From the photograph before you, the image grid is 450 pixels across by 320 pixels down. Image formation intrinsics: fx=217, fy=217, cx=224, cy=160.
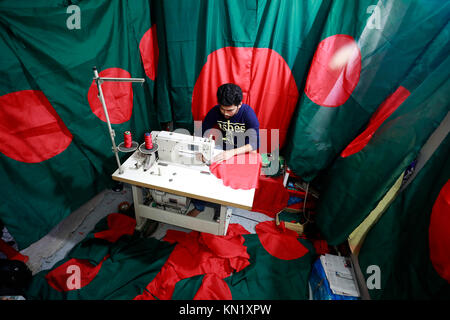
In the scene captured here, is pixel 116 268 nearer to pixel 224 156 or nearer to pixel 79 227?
pixel 79 227

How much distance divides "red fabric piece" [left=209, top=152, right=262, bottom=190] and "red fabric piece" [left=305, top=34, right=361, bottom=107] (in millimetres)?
817

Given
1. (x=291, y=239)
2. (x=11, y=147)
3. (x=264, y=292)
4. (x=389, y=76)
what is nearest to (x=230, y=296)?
(x=264, y=292)

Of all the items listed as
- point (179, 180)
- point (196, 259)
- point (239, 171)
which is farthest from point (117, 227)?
point (239, 171)

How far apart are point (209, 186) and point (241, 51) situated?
1359 mm

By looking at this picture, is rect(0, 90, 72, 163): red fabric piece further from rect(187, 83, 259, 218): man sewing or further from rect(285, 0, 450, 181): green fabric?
rect(285, 0, 450, 181): green fabric

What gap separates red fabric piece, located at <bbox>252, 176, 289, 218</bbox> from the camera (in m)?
2.35

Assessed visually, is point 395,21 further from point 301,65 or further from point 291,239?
point 291,239

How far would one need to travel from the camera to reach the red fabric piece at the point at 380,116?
1.59 m

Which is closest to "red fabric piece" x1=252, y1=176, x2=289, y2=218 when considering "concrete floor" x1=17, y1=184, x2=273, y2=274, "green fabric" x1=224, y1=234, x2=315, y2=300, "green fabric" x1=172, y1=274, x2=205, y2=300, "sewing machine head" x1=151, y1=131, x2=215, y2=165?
"concrete floor" x1=17, y1=184, x2=273, y2=274

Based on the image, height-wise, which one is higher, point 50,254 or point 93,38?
point 93,38

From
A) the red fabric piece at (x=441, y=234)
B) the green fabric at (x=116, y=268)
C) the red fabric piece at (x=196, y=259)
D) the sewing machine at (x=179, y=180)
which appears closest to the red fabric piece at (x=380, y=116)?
the red fabric piece at (x=441, y=234)

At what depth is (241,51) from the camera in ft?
6.87
